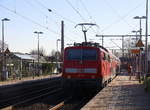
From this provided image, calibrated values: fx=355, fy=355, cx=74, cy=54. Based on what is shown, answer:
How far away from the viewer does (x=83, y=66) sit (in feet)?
66.3

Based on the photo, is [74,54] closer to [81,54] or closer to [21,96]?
[81,54]

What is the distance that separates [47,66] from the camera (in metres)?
59.8

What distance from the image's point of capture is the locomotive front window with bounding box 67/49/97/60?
20438 millimetres

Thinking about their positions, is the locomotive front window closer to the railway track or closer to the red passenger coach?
the red passenger coach

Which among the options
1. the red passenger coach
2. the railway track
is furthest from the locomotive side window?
the railway track

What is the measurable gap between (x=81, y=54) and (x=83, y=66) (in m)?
0.77

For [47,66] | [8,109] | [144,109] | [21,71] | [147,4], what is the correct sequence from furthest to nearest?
[47,66], [21,71], [147,4], [8,109], [144,109]

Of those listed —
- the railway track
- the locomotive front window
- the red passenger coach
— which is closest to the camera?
the railway track

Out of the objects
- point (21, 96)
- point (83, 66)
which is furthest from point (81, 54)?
point (21, 96)

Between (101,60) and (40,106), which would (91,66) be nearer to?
(101,60)

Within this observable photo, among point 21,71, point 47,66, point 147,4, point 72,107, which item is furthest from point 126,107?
point 47,66

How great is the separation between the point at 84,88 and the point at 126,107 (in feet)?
20.0

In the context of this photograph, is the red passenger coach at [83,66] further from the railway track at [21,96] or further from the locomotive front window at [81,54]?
the railway track at [21,96]

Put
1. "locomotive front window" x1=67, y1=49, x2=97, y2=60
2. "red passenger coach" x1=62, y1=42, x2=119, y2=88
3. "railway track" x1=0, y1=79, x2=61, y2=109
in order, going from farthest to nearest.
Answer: "locomotive front window" x1=67, y1=49, x2=97, y2=60 → "red passenger coach" x1=62, y1=42, x2=119, y2=88 → "railway track" x1=0, y1=79, x2=61, y2=109
